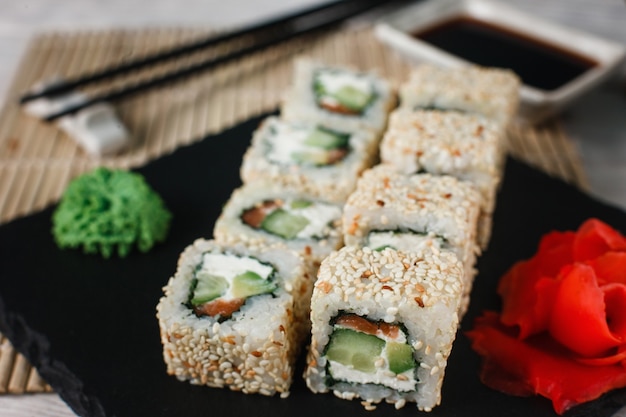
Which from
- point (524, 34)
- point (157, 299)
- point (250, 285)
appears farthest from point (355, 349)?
point (524, 34)

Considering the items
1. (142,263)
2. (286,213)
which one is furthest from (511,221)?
(142,263)

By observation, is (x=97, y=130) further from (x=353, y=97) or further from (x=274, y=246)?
(x=274, y=246)

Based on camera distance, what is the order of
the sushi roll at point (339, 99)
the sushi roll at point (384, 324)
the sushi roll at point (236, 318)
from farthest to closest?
the sushi roll at point (339, 99) → the sushi roll at point (236, 318) → the sushi roll at point (384, 324)

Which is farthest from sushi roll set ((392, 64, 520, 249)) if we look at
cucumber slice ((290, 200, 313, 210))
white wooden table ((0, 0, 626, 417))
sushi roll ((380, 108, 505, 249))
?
white wooden table ((0, 0, 626, 417))

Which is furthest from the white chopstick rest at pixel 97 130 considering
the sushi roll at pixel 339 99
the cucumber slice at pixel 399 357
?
the cucumber slice at pixel 399 357

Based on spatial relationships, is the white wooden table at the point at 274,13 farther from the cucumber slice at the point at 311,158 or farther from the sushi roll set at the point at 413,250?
the cucumber slice at the point at 311,158

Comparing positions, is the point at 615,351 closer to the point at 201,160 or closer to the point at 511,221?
the point at 511,221
